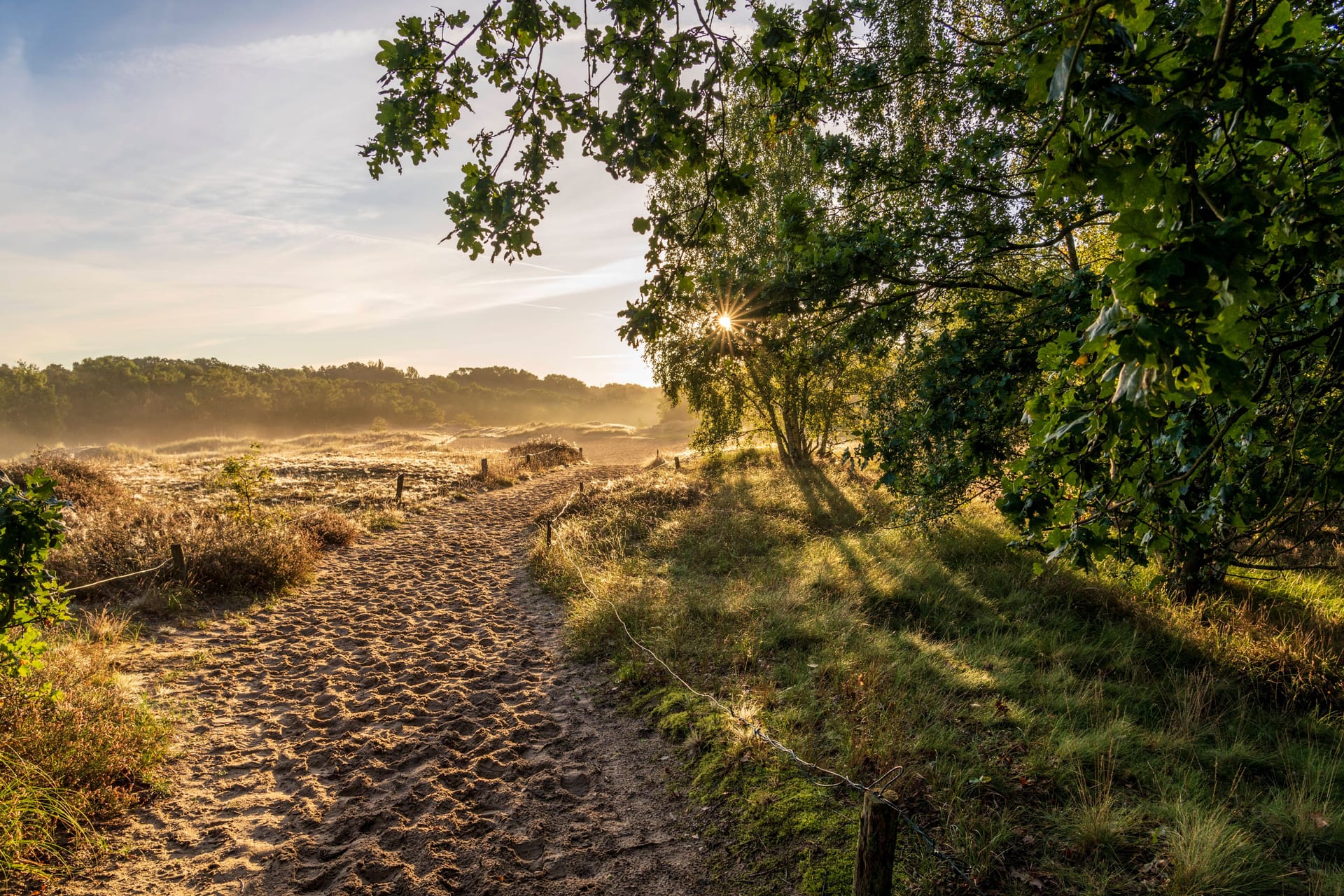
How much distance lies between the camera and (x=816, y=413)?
21.5 metres

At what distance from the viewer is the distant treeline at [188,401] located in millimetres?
54438

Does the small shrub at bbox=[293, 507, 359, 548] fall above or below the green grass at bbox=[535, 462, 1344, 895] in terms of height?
above

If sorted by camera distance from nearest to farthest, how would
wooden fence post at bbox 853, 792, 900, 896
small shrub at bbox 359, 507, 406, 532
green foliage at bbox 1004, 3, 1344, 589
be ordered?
1. green foliage at bbox 1004, 3, 1344, 589
2. wooden fence post at bbox 853, 792, 900, 896
3. small shrub at bbox 359, 507, 406, 532

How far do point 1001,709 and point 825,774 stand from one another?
192 centimetres

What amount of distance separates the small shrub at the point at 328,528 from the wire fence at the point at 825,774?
22.8 feet

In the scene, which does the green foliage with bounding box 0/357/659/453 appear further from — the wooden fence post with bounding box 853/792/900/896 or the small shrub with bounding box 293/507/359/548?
the wooden fence post with bounding box 853/792/900/896

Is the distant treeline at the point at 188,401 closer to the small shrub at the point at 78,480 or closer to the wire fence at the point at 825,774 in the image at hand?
the small shrub at the point at 78,480

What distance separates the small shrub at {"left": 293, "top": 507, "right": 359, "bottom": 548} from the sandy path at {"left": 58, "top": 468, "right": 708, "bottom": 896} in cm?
366

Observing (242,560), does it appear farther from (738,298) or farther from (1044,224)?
(1044,224)

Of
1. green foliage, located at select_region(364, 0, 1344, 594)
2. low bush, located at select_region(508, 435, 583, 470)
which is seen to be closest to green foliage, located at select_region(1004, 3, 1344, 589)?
green foliage, located at select_region(364, 0, 1344, 594)

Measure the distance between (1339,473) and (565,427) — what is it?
62.8 meters

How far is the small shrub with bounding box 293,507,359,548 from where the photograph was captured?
12.1 metres

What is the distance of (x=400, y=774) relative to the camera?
5031mm

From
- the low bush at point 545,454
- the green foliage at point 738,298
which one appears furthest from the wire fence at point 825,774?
the low bush at point 545,454
